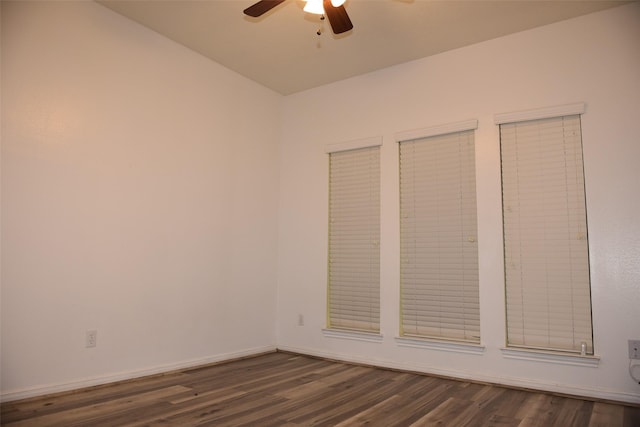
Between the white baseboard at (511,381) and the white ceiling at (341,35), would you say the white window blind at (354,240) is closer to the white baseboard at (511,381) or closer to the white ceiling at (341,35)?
the white baseboard at (511,381)

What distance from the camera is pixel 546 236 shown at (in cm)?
353

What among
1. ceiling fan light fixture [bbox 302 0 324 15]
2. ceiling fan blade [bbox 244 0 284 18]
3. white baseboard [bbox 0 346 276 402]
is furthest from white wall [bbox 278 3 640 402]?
ceiling fan blade [bbox 244 0 284 18]

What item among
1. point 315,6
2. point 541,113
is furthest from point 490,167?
point 315,6

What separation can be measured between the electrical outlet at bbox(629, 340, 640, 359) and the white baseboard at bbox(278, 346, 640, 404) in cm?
26

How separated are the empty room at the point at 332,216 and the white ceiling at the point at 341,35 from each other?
0.08 ft

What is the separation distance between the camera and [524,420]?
271 centimetres

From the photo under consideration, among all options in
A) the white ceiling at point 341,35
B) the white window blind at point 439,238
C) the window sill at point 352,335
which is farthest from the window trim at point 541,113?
the window sill at point 352,335

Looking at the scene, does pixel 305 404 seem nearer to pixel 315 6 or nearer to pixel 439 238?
pixel 439 238

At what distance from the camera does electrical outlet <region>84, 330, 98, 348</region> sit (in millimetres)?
3203

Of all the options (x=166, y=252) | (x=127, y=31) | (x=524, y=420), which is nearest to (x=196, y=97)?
(x=127, y=31)

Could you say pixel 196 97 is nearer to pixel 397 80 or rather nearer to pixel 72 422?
pixel 397 80

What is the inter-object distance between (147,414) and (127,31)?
9.86ft

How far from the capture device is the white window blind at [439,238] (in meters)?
3.85

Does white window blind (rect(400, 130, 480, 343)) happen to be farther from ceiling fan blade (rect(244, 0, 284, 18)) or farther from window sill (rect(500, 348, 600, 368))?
ceiling fan blade (rect(244, 0, 284, 18))
